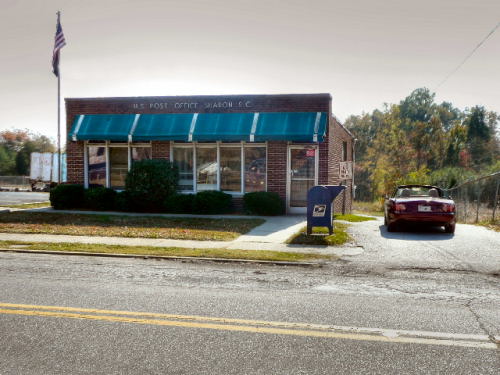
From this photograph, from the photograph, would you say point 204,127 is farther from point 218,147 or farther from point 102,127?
point 102,127

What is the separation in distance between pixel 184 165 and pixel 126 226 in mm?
5480

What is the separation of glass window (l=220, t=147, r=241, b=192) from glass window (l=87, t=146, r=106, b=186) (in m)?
5.16

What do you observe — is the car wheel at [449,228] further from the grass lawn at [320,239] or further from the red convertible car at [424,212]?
the grass lawn at [320,239]

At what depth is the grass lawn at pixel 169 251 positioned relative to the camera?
8.59m

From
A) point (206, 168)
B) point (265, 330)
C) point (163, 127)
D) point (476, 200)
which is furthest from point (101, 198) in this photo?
point (476, 200)

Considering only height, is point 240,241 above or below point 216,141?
below

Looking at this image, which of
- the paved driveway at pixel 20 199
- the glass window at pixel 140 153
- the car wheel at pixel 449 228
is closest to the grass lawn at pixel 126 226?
the glass window at pixel 140 153

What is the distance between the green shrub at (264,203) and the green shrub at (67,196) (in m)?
6.96

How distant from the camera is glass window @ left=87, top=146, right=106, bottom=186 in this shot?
1870 centimetres

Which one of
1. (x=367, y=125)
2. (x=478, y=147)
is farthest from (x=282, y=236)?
(x=367, y=125)

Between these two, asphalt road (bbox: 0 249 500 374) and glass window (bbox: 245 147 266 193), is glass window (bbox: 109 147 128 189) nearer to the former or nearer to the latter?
glass window (bbox: 245 147 266 193)

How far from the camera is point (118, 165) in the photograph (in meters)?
18.6

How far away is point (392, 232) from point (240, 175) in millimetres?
6765

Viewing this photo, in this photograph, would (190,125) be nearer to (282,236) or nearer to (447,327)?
(282,236)
